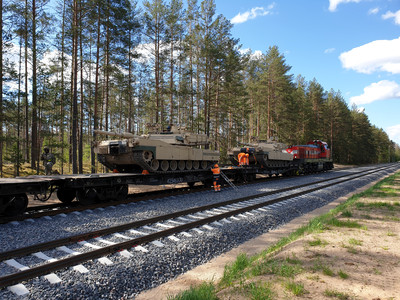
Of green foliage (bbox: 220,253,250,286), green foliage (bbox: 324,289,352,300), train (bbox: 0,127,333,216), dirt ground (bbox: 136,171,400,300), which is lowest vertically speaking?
green foliage (bbox: 220,253,250,286)

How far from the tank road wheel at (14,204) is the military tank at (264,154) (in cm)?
1316

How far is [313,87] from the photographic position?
168 feet

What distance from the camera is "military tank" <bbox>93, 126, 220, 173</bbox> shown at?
9.60m

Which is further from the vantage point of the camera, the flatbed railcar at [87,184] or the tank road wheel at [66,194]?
the tank road wheel at [66,194]

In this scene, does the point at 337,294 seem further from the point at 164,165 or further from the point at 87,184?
the point at 164,165

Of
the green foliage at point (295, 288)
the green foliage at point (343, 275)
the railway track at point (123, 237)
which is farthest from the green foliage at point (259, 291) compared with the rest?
the railway track at point (123, 237)

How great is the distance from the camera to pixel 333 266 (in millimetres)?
3646

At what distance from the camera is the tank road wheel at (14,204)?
6450mm

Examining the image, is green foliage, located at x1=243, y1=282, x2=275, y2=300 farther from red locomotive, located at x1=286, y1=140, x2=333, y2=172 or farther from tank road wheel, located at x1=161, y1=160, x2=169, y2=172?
red locomotive, located at x1=286, y1=140, x2=333, y2=172

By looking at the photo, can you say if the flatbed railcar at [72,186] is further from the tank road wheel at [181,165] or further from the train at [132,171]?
the tank road wheel at [181,165]

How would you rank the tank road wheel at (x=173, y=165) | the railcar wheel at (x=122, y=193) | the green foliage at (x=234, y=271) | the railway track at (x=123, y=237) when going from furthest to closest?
the tank road wheel at (x=173, y=165)
the railcar wheel at (x=122, y=193)
the railway track at (x=123, y=237)
the green foliage at (x=234, y=271)

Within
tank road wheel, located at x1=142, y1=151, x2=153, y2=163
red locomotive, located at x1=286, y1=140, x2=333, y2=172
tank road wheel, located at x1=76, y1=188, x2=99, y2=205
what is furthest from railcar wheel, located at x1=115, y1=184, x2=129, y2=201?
red locomotive, located at x1=286, y1=140, x2=333, y2=172

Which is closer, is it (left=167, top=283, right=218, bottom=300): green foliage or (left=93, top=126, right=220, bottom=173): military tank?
(left=167, top=283, right=218, bottom=300): green foliage

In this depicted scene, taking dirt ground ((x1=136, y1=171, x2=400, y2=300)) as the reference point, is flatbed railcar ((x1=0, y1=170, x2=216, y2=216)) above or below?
above
